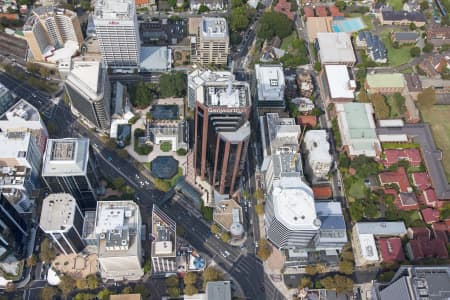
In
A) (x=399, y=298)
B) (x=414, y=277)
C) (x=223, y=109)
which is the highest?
(x=223, y=109)

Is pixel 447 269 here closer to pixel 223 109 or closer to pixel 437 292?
pixel 437 292

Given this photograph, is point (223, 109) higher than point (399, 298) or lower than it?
higher

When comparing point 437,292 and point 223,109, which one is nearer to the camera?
point 437,292

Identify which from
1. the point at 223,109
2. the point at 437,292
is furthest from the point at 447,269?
the point at 223,109

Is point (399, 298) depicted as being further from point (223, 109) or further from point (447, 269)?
point (223, 109)

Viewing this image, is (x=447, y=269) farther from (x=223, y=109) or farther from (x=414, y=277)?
(x=223, y=109)

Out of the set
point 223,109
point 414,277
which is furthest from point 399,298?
point 223,109

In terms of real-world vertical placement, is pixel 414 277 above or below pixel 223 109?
below

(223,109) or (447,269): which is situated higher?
(223,109)
